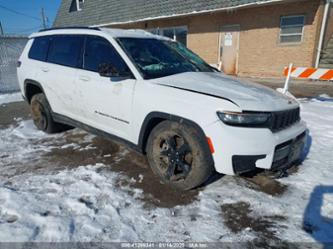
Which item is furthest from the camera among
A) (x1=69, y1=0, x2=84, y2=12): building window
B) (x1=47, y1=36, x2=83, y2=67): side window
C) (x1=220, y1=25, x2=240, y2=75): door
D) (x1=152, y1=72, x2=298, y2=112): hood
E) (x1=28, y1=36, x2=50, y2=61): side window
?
(x1=69, y1=0, x2=84, y2=12): building window

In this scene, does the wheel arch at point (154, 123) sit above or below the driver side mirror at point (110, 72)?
below

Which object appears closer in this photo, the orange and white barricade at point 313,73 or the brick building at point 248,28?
the orange and white barricade at point 313,73

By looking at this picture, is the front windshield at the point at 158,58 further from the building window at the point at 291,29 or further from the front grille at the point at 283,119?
the building window at the point at 291,29

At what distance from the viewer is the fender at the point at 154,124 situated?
2702mm

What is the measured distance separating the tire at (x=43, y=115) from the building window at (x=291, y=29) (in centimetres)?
1002

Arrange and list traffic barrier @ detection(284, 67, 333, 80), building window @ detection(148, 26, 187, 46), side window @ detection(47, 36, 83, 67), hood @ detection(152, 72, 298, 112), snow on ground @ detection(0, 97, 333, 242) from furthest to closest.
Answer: building window @ detection(148, 26, 187, 46) < traffic barrier @ detection(284, 67, 333, 80) < side window @ detection(47, 36, 83, 67) < hood @ detection(152, 72, 298, 112) < snow on ground @ detection(0, 97, 333, 242)

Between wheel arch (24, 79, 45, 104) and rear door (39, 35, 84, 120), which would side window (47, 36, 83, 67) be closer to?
rear door (39, 35, 84, 120)

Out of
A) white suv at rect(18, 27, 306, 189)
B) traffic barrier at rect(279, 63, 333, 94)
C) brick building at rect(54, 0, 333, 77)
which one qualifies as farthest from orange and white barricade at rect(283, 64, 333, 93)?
brick building at rect(54, 0, 333, 77)

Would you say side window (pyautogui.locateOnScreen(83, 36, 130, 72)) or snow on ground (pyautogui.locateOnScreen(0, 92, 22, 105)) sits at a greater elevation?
side window (pyautogui.locateOnScreen(83, 36, 130, 72))

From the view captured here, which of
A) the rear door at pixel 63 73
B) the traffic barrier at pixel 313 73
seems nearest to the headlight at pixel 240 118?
the rear door at pixel 63 73

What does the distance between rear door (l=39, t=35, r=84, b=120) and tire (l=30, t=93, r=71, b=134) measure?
0.89 ft

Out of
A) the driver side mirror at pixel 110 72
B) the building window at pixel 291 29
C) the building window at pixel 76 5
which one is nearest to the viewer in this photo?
the driver side mirror at pixel 110 72

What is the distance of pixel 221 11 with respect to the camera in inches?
475

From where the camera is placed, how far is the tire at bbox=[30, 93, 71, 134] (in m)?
4.82
